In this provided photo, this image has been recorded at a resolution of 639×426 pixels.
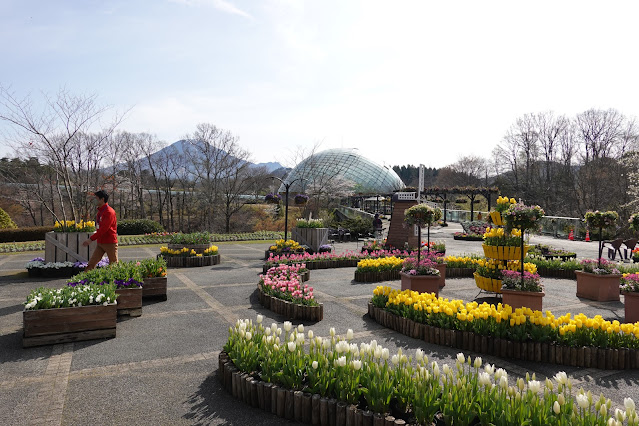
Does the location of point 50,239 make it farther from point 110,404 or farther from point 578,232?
→ point 578,232

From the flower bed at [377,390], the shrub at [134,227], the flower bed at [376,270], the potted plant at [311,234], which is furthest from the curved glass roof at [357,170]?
the flower bed at [377,390]

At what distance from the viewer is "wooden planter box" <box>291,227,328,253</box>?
17.1 metres

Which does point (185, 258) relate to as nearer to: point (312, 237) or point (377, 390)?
point (312, 237)

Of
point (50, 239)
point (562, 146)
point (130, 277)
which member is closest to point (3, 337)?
point (130, 277)

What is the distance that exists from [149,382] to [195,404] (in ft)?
2.82

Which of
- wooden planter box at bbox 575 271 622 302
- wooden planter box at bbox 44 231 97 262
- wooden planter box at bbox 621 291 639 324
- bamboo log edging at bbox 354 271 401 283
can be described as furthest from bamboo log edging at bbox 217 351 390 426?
wooden planter box at bbox 44 231 97 262

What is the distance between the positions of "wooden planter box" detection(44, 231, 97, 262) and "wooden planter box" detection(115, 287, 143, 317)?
513 centimetres

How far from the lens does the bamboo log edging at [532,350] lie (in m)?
5.10

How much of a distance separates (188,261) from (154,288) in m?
5.21

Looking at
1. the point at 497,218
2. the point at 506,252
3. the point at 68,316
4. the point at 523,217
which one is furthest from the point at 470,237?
the point at 68,316

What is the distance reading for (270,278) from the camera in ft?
29.7

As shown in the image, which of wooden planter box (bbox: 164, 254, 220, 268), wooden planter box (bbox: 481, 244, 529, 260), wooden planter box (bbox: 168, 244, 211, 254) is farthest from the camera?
wooden planter box (bbox: 168, 244, 211, 254)

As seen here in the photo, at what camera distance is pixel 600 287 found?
29.9ft

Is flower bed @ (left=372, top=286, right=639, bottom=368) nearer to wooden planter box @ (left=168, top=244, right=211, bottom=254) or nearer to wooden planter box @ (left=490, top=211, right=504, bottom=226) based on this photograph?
wooden planter box @ (left=490, top=211, right=504, bottom=226)
